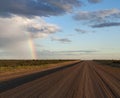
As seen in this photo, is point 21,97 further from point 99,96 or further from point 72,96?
point 99,96

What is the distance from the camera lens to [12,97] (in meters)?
10.4

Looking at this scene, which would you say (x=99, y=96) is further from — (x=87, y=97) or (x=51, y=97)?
(x=51, y=97)

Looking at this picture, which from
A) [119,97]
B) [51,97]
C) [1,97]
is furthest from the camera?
[119,97]

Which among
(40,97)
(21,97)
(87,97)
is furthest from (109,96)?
(21,97)

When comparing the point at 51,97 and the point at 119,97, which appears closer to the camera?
the point at 51,97

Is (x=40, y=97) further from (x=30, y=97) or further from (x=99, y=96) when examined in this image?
(x=99, y=96)

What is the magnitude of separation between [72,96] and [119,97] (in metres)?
2.29

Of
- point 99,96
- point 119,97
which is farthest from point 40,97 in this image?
point 119,97

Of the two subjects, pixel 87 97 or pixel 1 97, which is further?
pixel 87 97

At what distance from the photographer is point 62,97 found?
440 inches

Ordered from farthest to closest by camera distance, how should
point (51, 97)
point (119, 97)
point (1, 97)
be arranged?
point (119, 97) < point (51, 97) < point (1, 97)

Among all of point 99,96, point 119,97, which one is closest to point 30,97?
point 99,96

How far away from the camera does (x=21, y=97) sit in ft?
34.7

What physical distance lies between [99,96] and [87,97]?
0.99m
